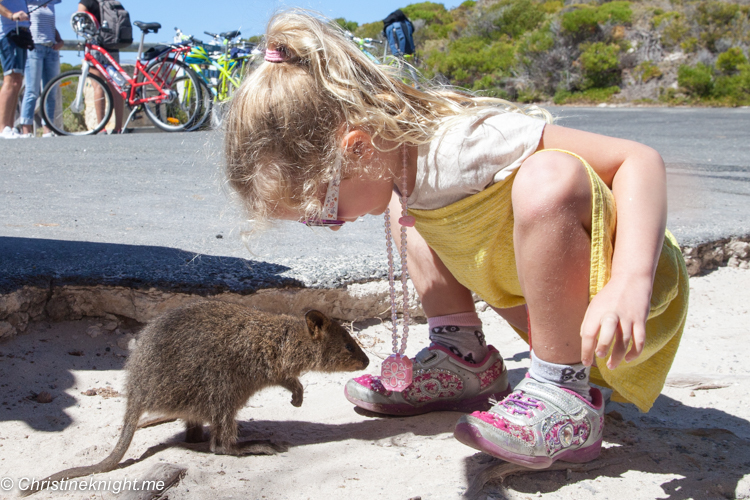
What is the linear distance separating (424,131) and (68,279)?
1.69m

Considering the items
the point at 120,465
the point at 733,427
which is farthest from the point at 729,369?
the point at 120,465

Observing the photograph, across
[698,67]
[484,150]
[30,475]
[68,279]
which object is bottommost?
[30,475]

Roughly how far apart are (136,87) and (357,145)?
26.4 ft

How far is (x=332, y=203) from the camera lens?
197 cm

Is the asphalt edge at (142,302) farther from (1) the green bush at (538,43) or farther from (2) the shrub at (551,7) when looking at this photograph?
(2) the shrub at (551,7)

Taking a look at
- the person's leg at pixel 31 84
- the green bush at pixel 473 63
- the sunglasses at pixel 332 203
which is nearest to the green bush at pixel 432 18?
the green bush at pixel 473 63

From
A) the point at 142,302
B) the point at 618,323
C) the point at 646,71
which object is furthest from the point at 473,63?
the point at 618,323

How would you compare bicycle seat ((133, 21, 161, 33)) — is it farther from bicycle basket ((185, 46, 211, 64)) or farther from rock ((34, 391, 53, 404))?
rock ((34, 391, 53, 404))

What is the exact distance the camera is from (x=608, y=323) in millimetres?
1488

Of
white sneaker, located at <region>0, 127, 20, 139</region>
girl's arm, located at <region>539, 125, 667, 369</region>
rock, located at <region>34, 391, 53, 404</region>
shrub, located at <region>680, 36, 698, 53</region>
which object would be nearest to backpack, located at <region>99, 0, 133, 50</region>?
white sneaker, located at <region>0, 127, 20, 139</region>

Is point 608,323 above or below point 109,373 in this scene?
above

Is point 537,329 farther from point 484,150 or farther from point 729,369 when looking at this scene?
point 729,369

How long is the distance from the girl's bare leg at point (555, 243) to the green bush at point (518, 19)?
3575 cm

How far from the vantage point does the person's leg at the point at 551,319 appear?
68.6 inches
